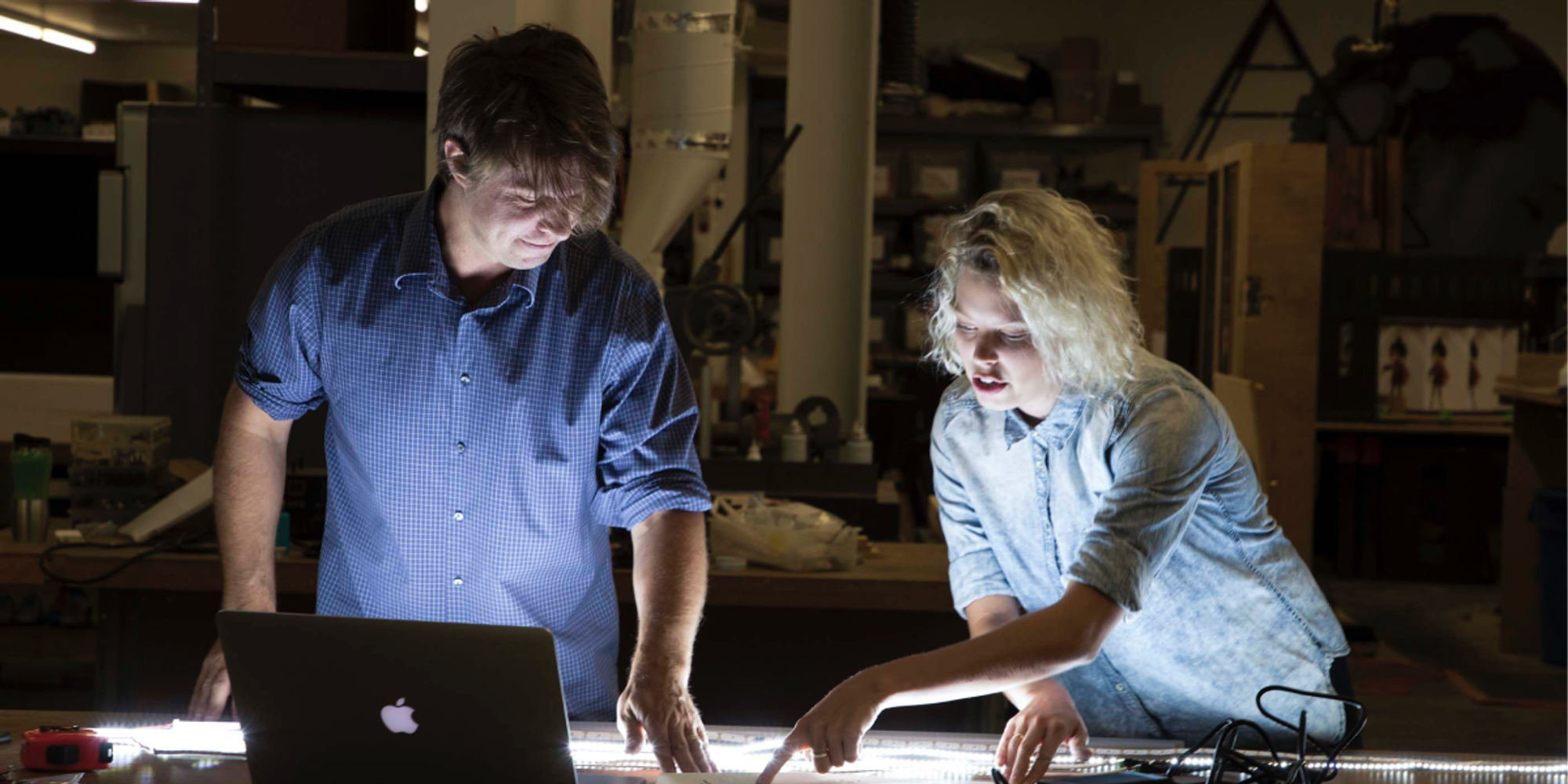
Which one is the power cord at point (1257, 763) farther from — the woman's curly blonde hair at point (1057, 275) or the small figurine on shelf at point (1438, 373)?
the small figurine on shelf at point (1438, 373)

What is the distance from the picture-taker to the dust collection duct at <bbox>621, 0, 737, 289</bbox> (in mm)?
4008

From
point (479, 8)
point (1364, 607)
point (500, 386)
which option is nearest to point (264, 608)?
point (500, 386)

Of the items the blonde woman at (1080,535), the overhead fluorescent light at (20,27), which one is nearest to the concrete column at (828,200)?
the blonde woman at (1080,535)

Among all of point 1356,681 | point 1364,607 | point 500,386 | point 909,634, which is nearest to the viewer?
point 500,386

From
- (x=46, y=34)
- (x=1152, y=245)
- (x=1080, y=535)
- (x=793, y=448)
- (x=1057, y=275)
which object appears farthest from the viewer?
(x=46, y=34)

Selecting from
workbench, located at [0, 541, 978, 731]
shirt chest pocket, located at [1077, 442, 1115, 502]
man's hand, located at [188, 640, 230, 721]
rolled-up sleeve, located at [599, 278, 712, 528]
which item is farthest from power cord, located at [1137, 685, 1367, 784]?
workbench, located at [0, 541, 978, 731]

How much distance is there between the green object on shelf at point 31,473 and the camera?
296cm

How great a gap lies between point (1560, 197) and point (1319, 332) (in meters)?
3.66

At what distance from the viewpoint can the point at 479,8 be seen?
278cm

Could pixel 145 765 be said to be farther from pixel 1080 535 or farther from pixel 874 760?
pixel 1080 535

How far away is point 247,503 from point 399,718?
65 centimetres

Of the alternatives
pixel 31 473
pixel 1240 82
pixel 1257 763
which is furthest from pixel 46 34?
pixel 1257 763

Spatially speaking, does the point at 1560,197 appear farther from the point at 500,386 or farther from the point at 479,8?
the point at 500,386

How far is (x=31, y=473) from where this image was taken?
117 inches
